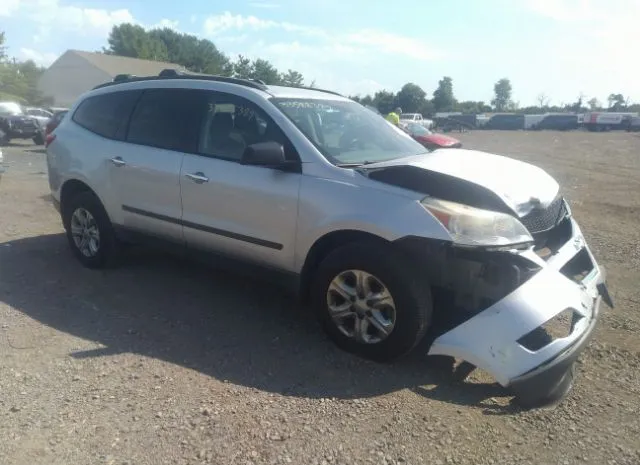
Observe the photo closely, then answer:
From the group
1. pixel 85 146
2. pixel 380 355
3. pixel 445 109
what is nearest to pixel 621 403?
pixel 380 355

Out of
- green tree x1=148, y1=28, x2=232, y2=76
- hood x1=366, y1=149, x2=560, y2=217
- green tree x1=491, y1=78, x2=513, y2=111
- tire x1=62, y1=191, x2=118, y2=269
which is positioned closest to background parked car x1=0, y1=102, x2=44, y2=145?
tire x1=62, y1=191, x2=118, y2=269

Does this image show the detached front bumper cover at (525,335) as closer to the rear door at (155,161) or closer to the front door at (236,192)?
the front door at (236,192)

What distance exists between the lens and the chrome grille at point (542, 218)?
3.52 m

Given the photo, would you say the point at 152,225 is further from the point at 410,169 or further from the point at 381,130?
the point at 410,169

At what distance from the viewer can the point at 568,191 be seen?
11.8 metres

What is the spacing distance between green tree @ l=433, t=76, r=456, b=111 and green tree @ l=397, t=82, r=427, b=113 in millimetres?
5860


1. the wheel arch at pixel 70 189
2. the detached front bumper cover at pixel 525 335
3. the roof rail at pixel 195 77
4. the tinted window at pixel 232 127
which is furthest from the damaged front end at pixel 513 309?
the wheel arch at pixel 70 189

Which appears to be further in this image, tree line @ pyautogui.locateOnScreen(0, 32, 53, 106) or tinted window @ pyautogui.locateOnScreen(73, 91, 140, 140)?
tree line @ pyautogui.locateOnScreen(0, 32, 53, 106)

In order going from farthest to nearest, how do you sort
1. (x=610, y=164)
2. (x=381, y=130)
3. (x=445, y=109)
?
(x=445, y=109) < (x=610, y=164) < (x=381, y=130)

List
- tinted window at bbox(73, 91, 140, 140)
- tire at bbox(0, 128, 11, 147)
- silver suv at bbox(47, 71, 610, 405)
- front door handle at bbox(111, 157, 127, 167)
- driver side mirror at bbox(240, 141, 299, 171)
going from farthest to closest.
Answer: tire at bbox(0, 128, 11, 147) → tinted window at bbox(73, 91, 140, 140) → front door handle at bbox(111, 157, 127, 167) → driver side mirror at bbox(240, 141, 299, 171) → silver suv at bbox(47, 71, 610, 405)

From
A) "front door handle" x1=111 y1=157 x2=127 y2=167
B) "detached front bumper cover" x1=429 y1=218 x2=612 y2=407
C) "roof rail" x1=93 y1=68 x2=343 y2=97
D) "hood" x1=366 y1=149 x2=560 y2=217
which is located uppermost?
"roof rail" x1=93 y1=68 x2=343 y2=97

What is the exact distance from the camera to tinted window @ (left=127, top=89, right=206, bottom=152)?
457cm

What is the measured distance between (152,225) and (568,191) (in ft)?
32.0

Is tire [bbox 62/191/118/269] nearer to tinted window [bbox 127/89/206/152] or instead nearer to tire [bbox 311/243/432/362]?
tinted window [bbox 127/89/206/152]
